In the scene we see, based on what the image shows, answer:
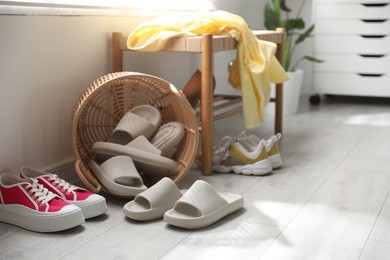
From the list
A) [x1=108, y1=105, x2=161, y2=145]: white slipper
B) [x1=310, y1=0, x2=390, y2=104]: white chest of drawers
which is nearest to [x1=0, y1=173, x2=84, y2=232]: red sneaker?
[x1=108, y1=105, x2=161, y2=145]: white slipper

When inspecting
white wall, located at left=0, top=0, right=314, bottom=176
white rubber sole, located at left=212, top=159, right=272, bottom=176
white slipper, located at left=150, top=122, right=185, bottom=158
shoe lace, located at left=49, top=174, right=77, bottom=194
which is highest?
white wall, located at left=0, top=0, right=314, bottom=176

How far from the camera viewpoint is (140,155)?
1.85m

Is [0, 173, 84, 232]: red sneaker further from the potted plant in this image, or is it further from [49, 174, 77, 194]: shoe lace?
the potted plant

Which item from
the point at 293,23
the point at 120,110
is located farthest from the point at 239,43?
the point at 293,23

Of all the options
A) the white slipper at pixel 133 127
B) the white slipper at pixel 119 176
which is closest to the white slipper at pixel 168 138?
the white slipper at pixel 133 127

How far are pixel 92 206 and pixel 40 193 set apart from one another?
0.14 meters

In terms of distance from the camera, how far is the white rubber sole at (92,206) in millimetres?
1591

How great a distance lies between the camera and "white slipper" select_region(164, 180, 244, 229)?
1.53 metres

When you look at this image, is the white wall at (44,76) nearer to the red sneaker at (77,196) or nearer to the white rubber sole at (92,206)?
the red sneaker at (77,196)

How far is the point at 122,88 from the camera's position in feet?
7.22

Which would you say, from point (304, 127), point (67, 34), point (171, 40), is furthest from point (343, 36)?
point (67, 34)

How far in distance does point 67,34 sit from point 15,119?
360 mm

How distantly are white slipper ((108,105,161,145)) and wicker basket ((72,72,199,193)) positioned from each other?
0.08 meters

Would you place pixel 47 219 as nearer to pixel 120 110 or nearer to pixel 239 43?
pixel 120 110
